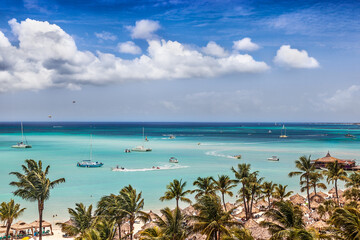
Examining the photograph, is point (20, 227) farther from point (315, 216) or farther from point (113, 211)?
point (315, 216)

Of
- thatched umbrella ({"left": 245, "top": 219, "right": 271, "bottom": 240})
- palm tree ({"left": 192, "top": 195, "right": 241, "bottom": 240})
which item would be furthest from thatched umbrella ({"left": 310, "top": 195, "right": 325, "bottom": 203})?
palm tree ({"left": 192, "top": 195, "right": 241, "bottom": 240})

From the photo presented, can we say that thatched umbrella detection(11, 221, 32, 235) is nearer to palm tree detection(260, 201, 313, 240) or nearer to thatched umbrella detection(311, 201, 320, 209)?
palm tree detection(260, 201, 313, 240)

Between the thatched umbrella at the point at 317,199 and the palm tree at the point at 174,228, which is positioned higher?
the palm tree at the point at 174,228

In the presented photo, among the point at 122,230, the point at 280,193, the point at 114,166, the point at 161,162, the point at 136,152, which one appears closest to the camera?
the point at 122,230

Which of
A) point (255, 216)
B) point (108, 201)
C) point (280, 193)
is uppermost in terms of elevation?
point (108, 201)

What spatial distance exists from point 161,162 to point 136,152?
2302 centimetres

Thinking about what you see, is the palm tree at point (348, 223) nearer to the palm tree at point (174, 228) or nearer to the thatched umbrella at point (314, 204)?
the palm tree at point (174, 228)

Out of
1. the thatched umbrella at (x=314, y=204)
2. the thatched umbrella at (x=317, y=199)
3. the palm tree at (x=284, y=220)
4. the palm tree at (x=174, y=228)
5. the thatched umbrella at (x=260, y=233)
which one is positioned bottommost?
the thatched umbrella at (x=314, y=204)

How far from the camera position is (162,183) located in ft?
185

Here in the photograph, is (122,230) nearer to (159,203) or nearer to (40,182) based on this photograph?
(40,182)

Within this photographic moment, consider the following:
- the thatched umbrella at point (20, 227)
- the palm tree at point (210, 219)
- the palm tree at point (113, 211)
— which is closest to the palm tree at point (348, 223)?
the palm tree at point (210, 219)

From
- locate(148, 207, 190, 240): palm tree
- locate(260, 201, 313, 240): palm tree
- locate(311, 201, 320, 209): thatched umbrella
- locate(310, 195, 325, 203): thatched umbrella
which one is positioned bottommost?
locate(311, 201, 320, 209): thatched umbrella

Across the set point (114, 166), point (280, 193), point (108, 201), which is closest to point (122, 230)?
point (108, 201)

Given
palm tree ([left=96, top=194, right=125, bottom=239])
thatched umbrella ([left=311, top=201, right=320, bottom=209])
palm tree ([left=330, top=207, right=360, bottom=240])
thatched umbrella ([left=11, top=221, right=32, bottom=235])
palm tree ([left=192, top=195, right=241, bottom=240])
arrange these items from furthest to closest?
thatched umbrella ([left=311, top=201, right=320, bottom=209]) < thatched umbrella ([left=11, top=221, right=32, bottom=235]) < palm tree ([left=96, top=194, right=125, bottom=239]) < palm tree ([left=192, top=195, right=241, bottom=240]) < palm tree ([left=330, top=207, right=360, bottom=240])
